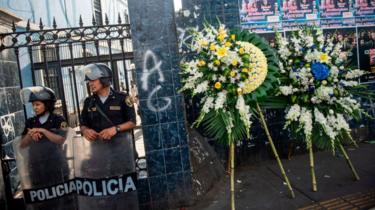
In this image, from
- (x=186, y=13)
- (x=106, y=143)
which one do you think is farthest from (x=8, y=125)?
(x=186, y=13)

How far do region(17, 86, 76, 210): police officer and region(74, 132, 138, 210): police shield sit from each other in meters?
0.29

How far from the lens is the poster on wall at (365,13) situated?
6469 millimetres

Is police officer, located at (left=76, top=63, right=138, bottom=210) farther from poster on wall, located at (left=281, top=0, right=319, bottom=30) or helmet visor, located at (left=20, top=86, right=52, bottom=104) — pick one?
poster on wall, located at (left=281, top=0, right=319, bottom=30)

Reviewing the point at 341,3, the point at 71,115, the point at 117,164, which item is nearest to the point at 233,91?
the point at 117,164

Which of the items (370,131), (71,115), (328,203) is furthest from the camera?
(71,115)

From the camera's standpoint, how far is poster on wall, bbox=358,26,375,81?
654cm

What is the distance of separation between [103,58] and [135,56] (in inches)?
44.4

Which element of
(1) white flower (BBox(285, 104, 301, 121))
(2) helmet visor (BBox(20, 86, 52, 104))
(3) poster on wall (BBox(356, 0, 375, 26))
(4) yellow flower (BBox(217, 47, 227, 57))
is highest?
(3) poster on wall (BBox(356, 0, 375, 26))

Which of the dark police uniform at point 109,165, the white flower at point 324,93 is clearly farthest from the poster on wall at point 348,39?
the dark police uniform at point 109,165

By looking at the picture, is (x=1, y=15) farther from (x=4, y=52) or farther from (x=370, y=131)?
(x=370, y=131)

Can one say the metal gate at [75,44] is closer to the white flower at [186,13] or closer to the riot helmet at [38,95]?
the riot helmet at [38,95]

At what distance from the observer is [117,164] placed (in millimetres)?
3910

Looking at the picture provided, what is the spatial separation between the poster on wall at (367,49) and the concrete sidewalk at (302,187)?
1700 millimetres

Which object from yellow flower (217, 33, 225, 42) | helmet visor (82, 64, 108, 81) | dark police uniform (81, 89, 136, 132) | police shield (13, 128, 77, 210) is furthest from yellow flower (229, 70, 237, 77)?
police shield (13, 128, 77, 210)
